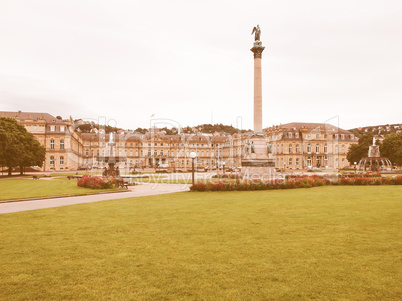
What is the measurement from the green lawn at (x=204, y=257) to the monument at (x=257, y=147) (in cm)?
1911

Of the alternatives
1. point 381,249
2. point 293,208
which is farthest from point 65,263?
point 293,208

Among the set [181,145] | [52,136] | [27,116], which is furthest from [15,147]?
[181,145]

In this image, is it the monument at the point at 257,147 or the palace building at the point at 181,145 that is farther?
the palace building at the point at 181,145

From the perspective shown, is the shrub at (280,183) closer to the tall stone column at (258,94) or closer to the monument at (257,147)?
the monument at (257,147)

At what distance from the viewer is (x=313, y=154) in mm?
89938

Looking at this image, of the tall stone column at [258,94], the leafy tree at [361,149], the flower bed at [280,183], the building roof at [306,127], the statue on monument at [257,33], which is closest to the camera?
the flower bed at [280,183]

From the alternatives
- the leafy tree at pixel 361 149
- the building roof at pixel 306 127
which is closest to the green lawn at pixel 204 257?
the leafy tree at pixel 361 149

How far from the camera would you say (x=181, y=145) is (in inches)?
4444

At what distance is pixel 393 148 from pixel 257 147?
4627 cm

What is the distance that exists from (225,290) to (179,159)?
107 meters

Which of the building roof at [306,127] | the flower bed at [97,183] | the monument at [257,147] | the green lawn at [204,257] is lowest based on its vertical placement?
the green lawn at [204,257]

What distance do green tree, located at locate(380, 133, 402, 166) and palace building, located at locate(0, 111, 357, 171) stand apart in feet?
47.0

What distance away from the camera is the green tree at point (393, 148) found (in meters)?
61.7

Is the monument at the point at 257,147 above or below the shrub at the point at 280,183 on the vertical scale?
above
